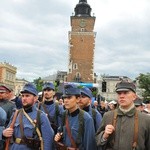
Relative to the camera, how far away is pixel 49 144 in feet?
18.6

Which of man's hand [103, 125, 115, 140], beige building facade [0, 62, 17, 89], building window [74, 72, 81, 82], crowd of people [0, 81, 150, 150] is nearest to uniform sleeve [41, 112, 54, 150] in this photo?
crowd of people [0, 81, 150, 150]

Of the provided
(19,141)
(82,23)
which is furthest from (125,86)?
(82,23)

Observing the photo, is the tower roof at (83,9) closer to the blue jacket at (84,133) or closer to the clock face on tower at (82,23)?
the clock face on tower at (82,23)

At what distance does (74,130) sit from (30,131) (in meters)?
0.70

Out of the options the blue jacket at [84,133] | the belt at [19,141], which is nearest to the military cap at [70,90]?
the blue jacket at [84,133]

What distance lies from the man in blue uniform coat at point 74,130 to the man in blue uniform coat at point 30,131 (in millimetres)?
231

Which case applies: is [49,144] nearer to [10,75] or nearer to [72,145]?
[72,145]

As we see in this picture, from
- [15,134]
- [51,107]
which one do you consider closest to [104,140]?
[15,134]

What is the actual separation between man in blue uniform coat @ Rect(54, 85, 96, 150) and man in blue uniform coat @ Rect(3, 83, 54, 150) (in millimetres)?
231

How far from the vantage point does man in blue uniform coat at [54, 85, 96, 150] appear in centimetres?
571

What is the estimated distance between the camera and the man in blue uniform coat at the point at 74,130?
5711 millimetres

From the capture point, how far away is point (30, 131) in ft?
18.5

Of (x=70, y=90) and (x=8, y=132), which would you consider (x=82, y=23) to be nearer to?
(x=70, y=90)

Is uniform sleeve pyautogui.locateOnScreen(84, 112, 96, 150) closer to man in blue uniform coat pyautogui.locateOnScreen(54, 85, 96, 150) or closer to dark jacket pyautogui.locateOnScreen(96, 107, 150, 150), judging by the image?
man in blue uniform coat pyautogui.locateOnScreen(54, 85, 96, 150)
